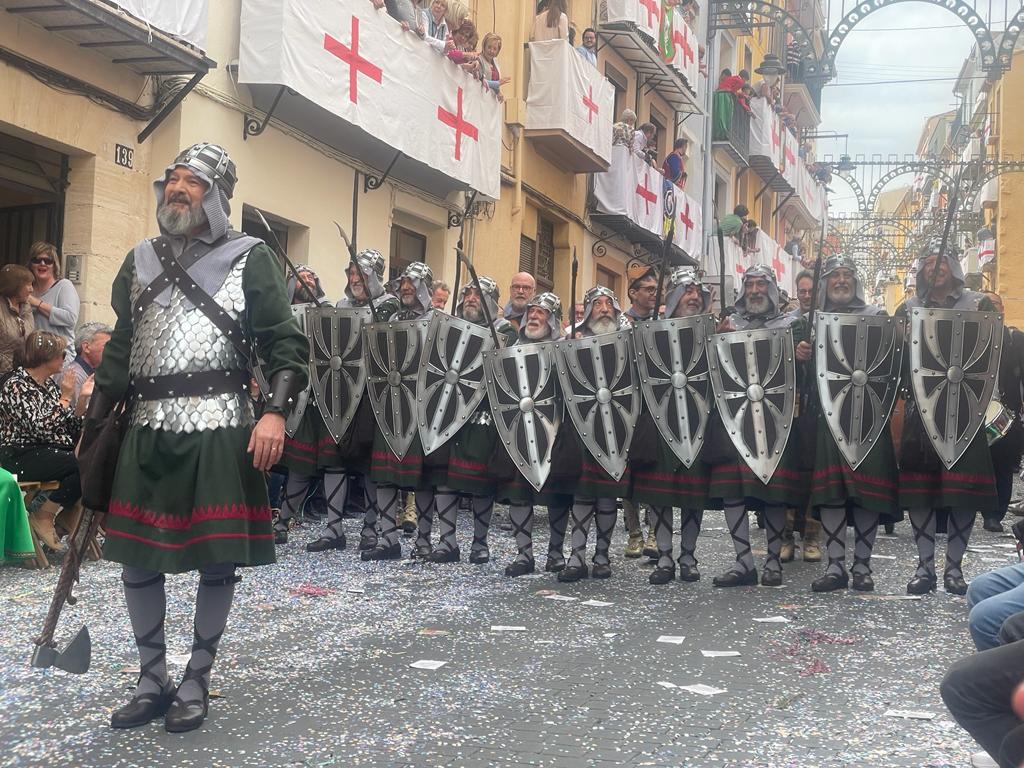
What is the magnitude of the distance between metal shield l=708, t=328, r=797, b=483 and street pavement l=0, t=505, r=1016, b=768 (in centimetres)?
85

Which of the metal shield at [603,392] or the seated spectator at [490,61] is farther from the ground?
the seated spectator at [490,61]

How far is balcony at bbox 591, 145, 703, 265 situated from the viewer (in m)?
21.4

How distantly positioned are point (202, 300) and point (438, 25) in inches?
→ 440

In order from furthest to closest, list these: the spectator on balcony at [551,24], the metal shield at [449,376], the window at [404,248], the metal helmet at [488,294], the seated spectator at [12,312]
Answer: the spectator on balcony at [551,24] < the window at [404,248] < the metal helmet at [488,294] < the seated spectator at [12,312] < the metal shield at [449,376]

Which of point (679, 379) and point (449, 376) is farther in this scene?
point (449, 376)

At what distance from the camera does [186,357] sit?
4.34 metres

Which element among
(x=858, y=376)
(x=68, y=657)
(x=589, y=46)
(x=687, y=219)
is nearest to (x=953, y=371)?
(x=858, y=376)

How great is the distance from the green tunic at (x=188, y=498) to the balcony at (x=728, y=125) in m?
25.9

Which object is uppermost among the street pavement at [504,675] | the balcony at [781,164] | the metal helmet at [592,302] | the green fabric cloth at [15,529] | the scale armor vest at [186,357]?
the balcony at [781,164]

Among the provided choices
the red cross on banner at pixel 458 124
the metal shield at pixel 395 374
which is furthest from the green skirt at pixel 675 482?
the red cross on banner at pixel 458 124

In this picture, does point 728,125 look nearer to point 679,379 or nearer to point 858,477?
point 679,379

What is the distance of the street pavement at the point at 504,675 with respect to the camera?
409 cm

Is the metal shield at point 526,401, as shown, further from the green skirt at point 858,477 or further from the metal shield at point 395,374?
the green skirt at point 858,477

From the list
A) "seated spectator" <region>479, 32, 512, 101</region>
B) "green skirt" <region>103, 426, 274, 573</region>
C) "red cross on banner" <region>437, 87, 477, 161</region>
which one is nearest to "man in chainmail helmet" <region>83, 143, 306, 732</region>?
"green skirt" <region>103, 426, 274, 573</region>
